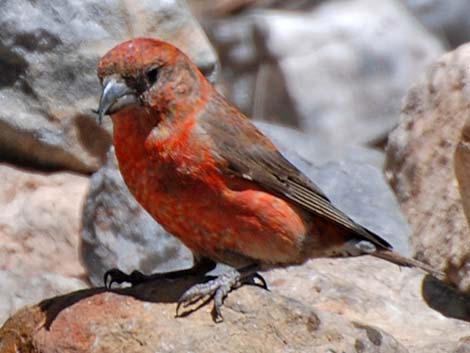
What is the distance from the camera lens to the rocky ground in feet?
20.7

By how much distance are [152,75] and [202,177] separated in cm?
45

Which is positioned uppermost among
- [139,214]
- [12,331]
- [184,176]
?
[184,176]

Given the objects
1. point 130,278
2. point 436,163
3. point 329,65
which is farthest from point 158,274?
point 329,65

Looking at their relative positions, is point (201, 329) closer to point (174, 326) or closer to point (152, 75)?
point (174, 326)

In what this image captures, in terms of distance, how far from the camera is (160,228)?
846 centimetres

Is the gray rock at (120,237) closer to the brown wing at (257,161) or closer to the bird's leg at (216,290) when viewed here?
the brown wing at (257,161)

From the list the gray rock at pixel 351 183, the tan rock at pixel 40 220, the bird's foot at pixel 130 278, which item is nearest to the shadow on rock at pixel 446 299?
the gray rock at pixel 351 183

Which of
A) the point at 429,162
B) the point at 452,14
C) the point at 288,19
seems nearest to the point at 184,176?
the point at 429,162

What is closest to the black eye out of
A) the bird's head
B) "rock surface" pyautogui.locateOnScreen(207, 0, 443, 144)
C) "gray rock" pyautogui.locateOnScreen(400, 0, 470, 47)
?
the bird's head

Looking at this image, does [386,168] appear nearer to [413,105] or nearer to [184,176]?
[413,105]

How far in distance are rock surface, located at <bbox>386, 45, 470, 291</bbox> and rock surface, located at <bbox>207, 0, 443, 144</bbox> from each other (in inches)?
99.8

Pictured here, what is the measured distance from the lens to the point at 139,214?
8.48m

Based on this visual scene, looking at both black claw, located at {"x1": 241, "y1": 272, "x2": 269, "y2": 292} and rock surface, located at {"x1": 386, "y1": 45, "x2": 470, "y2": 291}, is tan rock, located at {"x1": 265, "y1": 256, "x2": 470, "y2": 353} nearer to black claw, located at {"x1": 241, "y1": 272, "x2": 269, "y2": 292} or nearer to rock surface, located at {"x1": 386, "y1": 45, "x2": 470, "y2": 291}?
rock surface, located at {"x1": 386, "y1": 45, "x2": 470, "y2": 291}

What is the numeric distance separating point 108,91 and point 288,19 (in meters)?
5.42
